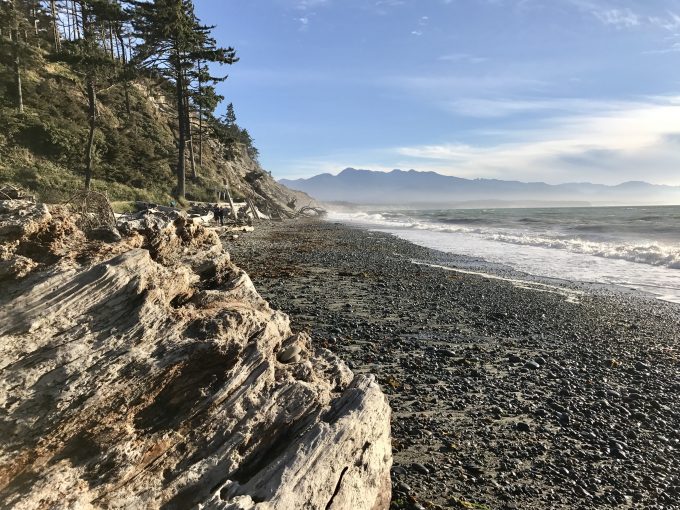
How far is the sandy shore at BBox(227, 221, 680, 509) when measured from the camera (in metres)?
5.80

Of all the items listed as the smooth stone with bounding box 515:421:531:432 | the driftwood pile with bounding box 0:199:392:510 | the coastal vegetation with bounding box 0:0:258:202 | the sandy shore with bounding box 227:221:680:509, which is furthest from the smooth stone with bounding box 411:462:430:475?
the coastal vegetation with bounding box 0:0:258:202

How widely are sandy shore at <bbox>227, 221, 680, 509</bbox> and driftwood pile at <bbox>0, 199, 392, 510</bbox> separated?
1739 mm

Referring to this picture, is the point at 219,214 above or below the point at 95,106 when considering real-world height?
below

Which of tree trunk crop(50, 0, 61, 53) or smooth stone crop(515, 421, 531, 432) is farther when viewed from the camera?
tree trunk crop(50, 0, 61, 53)

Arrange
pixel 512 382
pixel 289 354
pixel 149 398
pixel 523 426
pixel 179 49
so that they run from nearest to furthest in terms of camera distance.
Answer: pixel 149 398, pixel 289 354, pixel 523 426, pixel 512 382, pixel 179 49

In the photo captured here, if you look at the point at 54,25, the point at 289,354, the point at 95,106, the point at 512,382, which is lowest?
the point at 512,382

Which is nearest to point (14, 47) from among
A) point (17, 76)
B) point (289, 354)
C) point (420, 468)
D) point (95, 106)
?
point (17, 76)

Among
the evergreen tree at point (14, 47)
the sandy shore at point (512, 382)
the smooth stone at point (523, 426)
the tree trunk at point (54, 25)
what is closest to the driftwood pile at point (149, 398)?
the sandy shore at point (512, 382)

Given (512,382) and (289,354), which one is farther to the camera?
(512,382)

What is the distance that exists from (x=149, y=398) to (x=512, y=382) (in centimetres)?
744

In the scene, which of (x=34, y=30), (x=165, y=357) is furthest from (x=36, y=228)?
(x=34, y=30)

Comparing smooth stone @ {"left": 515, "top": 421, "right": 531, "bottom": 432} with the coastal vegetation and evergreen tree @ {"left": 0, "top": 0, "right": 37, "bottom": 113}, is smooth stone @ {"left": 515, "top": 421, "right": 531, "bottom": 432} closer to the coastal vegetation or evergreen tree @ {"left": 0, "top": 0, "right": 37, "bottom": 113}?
the coastal vegetation

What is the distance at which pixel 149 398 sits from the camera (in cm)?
387

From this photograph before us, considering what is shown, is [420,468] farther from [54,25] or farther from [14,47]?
[54,25]
